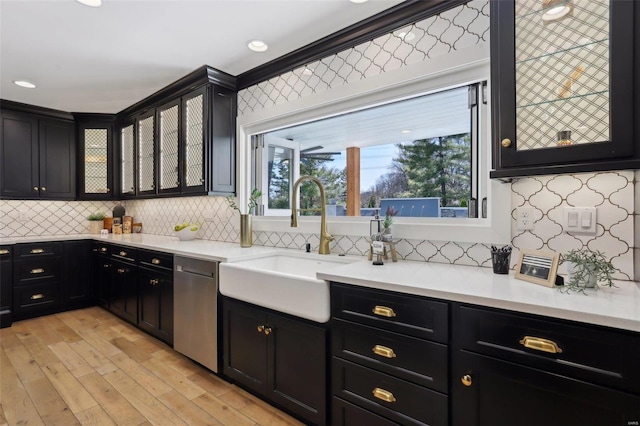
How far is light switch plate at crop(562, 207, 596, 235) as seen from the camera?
1460mm

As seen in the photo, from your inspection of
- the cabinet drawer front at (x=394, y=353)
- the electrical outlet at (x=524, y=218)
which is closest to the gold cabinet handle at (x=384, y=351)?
the cabinet drawer front at (x=394, y=353)

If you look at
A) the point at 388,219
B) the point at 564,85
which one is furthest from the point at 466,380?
the point at 564,85

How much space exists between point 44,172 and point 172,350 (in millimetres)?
3220

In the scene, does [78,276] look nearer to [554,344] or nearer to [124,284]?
[124,284]

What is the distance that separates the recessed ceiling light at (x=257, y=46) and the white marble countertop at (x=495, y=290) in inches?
75.1

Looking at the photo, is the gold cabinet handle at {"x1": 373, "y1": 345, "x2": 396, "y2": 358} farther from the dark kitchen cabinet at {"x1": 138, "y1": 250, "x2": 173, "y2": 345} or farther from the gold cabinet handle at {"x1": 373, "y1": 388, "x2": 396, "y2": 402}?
the dark kitchen cabinet at {"x1": 138, "y1": 250, "x2": 173, "y2": 345}

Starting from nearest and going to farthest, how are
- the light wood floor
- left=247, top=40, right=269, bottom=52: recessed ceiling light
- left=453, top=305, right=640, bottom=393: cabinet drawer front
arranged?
1. left=453, top=305, right=640, bottom=393: cabinet drawer front
2. the light wood floor
3. left=247, top=40, right=269, bottom=52: recessed ceiling light

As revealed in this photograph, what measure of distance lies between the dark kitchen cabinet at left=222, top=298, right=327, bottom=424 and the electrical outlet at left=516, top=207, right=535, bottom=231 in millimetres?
1193

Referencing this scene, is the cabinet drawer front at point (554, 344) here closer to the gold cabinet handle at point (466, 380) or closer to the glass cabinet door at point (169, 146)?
the gold cabinet handle at point (466, 380)

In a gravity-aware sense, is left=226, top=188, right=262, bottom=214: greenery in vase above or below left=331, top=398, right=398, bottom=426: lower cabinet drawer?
above

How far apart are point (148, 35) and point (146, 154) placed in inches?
71.9

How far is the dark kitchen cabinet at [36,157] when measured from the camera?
3.85m

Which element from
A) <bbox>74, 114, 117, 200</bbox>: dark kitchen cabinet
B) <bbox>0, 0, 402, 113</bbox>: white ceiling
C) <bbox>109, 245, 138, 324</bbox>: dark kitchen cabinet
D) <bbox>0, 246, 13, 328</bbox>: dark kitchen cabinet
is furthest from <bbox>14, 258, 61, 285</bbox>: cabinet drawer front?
<bbox>0, 0, 402, 113</bbox>: white ceiling

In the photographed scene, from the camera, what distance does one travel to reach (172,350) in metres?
2.83
